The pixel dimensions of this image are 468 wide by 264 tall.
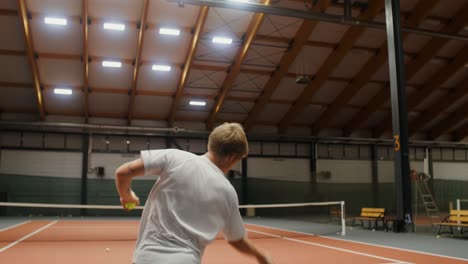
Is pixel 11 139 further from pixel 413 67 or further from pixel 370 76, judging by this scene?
pixel 413 67

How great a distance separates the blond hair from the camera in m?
2.02

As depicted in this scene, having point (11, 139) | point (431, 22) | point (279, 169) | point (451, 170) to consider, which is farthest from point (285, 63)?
point (451, 170)

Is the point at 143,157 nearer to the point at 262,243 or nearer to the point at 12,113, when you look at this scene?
the point at 262,243

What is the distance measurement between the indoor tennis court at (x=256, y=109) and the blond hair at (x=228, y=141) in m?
8.02

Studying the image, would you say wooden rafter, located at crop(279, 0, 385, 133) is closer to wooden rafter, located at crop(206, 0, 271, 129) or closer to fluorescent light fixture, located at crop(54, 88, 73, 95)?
wooden rafter, located at crop(206, 0, 271, 129)

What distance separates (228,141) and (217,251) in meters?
7.52

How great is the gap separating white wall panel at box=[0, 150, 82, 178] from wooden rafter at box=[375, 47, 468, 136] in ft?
57.4

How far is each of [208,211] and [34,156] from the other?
76.0ft

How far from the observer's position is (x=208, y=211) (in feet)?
6.63

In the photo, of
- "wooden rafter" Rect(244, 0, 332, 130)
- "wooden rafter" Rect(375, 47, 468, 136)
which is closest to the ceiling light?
"wooden rafter" Rect(375, 47, 468, 136)

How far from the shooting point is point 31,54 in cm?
1802

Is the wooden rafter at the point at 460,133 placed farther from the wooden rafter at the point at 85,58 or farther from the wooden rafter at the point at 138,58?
the wooden rafter at the point at 85,58

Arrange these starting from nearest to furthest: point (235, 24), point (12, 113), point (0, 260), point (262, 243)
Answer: point (0, 260) < point (262, 243) < point (235, 24) < point (12, 113)

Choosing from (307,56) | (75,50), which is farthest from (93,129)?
(307,56)
